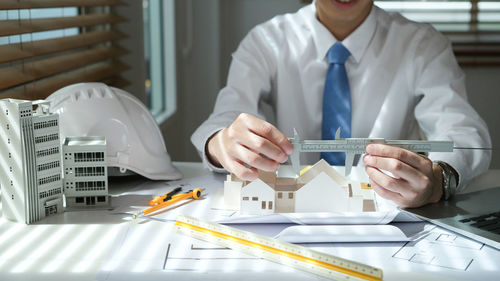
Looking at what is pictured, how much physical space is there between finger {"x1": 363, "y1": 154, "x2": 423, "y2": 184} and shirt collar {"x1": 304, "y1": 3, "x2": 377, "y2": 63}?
686 millimetres

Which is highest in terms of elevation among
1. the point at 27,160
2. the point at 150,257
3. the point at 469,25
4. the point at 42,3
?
the point at 42,3

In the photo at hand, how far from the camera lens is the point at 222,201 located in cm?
112

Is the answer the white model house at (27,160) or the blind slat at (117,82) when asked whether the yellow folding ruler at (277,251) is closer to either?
the white model house at (27,160)

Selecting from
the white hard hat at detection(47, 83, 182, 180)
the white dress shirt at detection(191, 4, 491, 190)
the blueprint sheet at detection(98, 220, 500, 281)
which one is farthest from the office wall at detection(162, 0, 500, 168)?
the blueprint sheet at detection(98, 220, 500, 281)

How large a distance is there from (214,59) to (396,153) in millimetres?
2270

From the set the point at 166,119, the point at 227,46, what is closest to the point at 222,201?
the point at 166,119

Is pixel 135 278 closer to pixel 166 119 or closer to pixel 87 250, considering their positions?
pixel 87 250

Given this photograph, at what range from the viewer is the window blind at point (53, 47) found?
1292mm

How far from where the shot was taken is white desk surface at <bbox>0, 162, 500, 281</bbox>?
2.62 feet

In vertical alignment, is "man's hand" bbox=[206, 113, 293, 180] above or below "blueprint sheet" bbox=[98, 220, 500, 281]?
above

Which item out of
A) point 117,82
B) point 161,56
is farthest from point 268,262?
point 161,56

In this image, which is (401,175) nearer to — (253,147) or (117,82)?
(253,147)

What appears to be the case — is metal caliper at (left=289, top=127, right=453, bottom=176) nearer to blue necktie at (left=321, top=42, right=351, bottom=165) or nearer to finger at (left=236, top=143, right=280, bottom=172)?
finger at (left=236, top=143, right=280, bottom=172)

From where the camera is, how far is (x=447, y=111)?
1.50 meters
